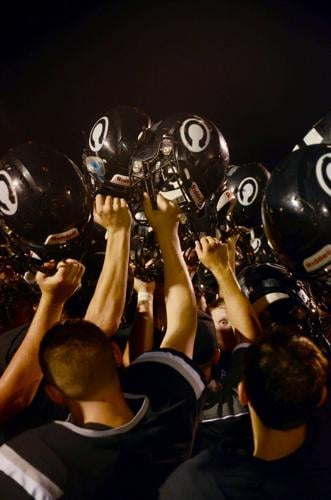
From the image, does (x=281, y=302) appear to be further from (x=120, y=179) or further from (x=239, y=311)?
(x=120, y=179)

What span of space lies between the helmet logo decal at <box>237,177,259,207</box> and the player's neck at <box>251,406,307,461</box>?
2.21m

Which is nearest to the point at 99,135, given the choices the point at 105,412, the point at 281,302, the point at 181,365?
the point at 281,302

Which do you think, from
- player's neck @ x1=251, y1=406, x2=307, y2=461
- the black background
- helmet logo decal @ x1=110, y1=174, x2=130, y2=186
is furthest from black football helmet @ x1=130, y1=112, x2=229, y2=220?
the black background

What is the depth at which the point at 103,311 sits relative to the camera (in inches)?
72.6

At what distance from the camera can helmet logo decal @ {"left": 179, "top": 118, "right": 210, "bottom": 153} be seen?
257 centimetres

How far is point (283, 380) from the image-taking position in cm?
141

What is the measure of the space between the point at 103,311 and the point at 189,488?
31.3 inches

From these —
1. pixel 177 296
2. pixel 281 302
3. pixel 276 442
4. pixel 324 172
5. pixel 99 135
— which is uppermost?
pixel 99 135

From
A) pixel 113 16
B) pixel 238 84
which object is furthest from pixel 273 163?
pixel 113 16

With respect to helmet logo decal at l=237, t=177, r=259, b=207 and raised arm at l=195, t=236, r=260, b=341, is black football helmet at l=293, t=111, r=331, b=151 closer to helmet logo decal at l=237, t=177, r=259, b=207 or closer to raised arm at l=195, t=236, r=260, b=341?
raised arm at l=195, t=236, r=260, b=341

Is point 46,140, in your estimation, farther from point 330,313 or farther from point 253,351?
point 253,351

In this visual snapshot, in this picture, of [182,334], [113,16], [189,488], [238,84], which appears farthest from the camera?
[238,84]

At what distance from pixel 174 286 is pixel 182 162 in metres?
0.91

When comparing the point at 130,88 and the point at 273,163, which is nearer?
the point at 130,88
